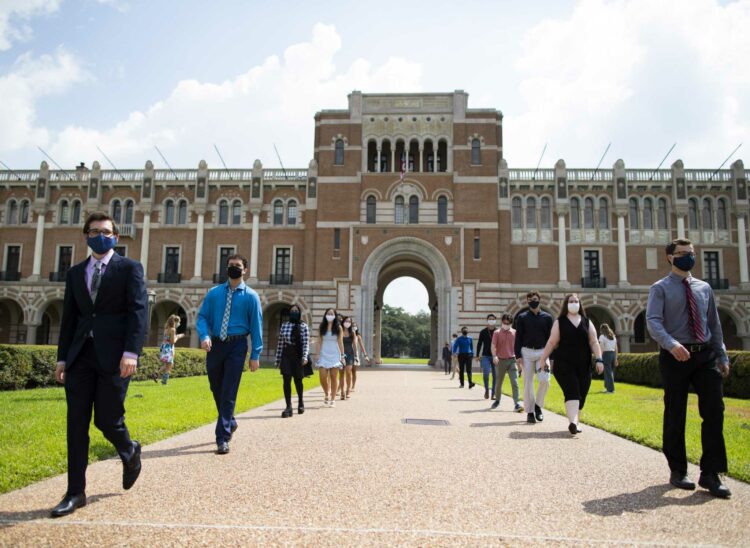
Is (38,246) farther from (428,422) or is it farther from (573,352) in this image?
(573,352)

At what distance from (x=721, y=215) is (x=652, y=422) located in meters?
31.1

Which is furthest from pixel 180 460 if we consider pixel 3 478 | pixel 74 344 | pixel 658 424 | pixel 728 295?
pixel 728 295

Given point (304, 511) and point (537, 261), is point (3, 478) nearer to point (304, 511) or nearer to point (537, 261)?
point (304, 511)

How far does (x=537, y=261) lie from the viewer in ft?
115

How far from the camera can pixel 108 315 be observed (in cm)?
462

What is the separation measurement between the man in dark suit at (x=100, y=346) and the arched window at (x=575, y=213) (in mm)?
33936

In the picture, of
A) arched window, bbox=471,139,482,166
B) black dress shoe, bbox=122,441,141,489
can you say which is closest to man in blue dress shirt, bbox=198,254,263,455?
black dress shoe, bbox=122,441,141,489

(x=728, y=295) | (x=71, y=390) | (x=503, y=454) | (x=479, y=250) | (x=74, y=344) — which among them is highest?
(x=479, y=250)

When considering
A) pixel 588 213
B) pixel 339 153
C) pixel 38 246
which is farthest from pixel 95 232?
pixel 38 246

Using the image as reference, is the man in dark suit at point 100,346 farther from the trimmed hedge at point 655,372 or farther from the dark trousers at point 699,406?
the trimmed hedge at point 655,372

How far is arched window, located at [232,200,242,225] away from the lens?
36969mm

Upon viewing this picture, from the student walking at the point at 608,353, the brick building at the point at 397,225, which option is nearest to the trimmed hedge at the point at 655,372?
the student walking at the point at 608,353

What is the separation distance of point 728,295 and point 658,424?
2911 cm

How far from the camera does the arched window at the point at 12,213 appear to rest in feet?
124
